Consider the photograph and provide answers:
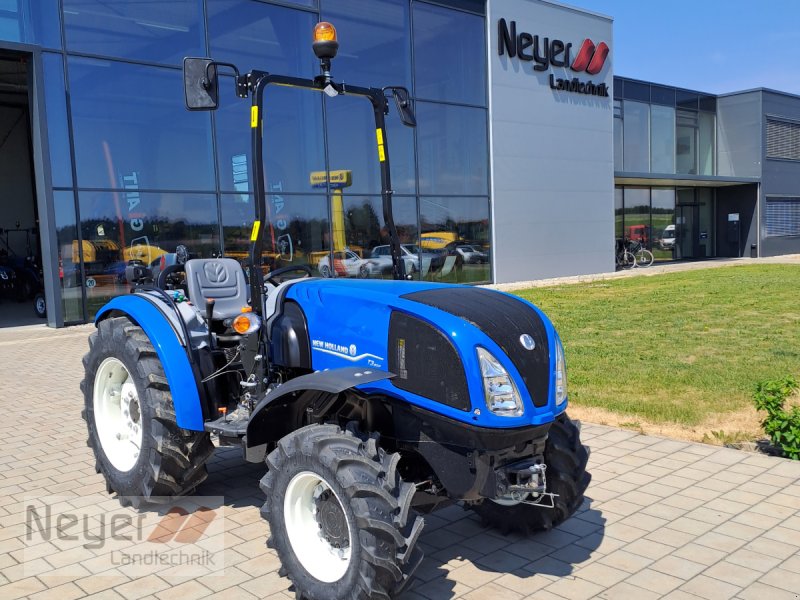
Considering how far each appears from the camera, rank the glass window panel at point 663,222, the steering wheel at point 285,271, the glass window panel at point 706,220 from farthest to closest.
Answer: the glass window panel at point 706,220 → the glass window panel at point 663,222 → the steering wheel at point 285,271

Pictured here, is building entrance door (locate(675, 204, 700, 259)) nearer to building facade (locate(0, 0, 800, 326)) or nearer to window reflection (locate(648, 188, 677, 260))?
window reflection (locate(648, 188, 677, 260))

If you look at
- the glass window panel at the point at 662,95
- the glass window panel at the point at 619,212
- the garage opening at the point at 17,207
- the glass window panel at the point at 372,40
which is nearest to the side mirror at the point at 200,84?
the glass window panel at the point at 372,40

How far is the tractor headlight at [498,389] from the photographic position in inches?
122

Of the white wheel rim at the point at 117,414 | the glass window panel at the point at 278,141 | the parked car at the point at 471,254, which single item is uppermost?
the glass window panel at the point at 278,141

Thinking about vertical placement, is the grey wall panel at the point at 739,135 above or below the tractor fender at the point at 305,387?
above

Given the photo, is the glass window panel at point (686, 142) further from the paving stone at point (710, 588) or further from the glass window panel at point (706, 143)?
the paving stone at point (710, 588)

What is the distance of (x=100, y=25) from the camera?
13469 mm

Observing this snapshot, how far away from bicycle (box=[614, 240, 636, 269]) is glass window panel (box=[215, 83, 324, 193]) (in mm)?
13718

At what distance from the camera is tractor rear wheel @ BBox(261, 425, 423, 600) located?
2912mm

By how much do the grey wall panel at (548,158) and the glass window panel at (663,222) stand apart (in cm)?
679

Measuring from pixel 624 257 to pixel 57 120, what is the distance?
19.6 m

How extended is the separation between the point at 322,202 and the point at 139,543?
13.2 meters

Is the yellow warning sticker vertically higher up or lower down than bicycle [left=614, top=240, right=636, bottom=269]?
higher up

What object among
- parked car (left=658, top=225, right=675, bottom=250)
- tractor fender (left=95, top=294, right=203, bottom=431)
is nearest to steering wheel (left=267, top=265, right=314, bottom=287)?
tractor fender (left=95, top=294, right=203, bottom=431)
